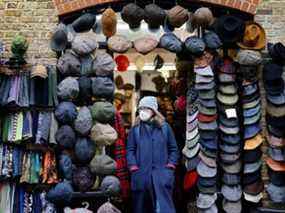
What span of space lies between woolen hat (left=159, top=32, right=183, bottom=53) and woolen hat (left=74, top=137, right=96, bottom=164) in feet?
4.82

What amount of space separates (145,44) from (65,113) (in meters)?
1.29

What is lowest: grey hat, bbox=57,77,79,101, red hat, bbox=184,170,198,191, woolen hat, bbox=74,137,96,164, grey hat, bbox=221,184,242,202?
grey hat, bbox=221,184,242,202

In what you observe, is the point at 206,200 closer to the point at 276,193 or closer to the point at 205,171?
the point at 205,171

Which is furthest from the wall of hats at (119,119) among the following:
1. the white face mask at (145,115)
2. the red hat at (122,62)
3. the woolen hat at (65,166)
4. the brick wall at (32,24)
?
the red hat at (122,62)

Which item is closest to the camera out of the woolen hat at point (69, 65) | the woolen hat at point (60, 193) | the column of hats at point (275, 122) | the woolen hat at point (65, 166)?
the woolen hat at point (60, 193)

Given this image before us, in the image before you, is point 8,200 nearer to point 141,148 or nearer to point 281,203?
point 141,148

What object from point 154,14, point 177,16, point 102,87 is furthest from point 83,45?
point 177,16

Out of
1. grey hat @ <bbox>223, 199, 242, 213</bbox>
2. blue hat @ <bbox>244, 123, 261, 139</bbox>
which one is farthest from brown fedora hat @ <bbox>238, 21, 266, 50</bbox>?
grey hat @ <bbox>223, 199, 242, 213</bbox>

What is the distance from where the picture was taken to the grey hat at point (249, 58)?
7.38m

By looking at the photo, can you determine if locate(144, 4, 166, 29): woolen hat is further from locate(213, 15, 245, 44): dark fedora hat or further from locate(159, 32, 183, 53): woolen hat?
locate(213, 15, 245, 44): dark fedora hat

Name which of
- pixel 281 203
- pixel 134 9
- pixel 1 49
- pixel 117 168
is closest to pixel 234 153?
pixel 281 203

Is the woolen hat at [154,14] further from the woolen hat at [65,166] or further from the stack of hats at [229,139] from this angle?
the woolen hat at [65,166]

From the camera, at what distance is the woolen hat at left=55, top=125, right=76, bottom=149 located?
7117 millimetres

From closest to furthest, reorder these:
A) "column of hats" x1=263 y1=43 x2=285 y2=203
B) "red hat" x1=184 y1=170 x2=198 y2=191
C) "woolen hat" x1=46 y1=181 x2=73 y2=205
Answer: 1. "woolen hat" x1=46 y1=181 x2=73 y2=205
2. "column of hats" x1=263 y1=43 x2=285 y2=203
3. "red hat" x1=184 y1=170 x2=198 y2=191
